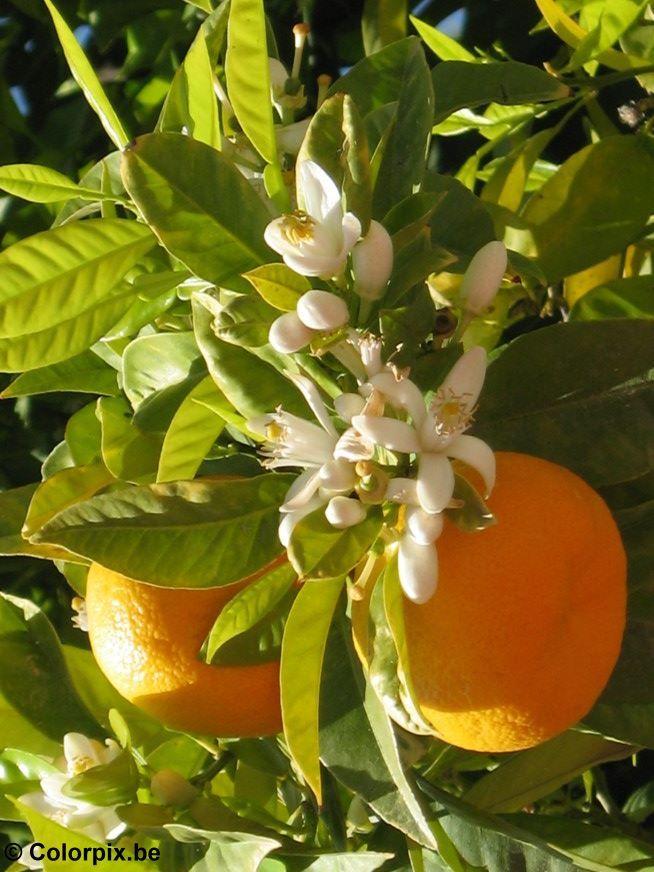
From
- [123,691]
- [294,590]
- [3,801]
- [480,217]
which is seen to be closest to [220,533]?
[294,590]

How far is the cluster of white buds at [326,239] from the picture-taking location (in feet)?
2.13

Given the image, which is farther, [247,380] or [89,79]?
[89,79]

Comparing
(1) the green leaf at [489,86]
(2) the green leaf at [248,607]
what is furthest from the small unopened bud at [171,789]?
(1) the green leaf at [489,86]

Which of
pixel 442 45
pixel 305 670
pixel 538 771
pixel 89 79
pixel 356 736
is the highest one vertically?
pixel 89 79

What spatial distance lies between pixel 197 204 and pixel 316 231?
102 mm

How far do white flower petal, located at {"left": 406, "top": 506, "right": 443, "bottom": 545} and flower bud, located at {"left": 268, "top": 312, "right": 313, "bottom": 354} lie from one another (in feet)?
0.39

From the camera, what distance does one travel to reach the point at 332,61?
1.38m

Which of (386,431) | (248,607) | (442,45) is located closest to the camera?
(386,431)

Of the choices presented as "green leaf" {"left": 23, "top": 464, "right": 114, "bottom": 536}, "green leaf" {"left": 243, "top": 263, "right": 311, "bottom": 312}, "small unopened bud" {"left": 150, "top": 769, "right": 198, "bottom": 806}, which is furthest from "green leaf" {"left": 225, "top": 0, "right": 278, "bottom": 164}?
"small unopened bud" {"left": 150, "top": 769, "right": 198, "bottom": 806}

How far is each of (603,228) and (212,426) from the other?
0.45 meters

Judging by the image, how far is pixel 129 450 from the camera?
2.91 feet

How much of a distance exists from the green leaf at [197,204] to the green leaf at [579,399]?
0.62 ft

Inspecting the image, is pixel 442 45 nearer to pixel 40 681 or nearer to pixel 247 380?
pixel 247 380

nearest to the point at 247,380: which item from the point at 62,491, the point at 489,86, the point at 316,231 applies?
the point at 316,231
